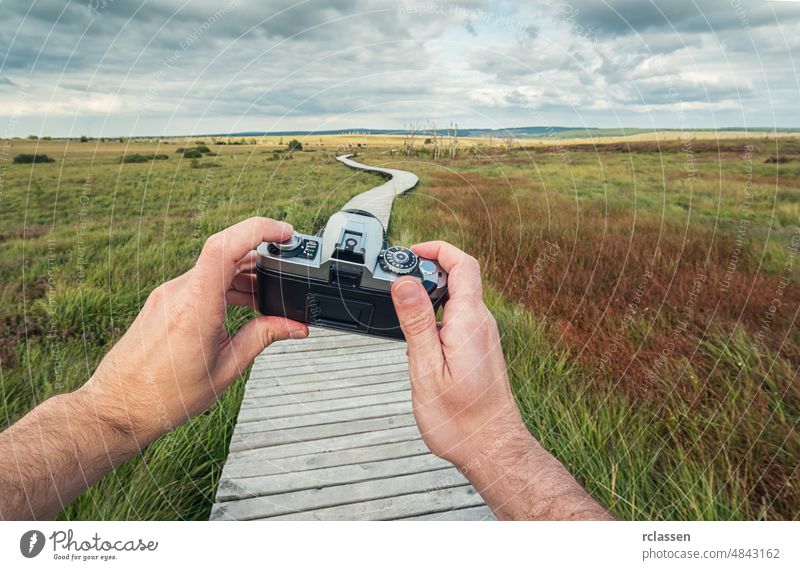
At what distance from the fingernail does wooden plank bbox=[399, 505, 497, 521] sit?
0.60m

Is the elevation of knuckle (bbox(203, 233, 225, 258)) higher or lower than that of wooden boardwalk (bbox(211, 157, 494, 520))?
higher

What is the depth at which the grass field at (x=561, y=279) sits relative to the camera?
108 cm

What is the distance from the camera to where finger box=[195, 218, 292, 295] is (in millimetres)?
849

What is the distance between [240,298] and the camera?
111cm

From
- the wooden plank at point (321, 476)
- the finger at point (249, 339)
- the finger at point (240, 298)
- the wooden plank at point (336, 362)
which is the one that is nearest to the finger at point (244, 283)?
the finger at point (240, 298)

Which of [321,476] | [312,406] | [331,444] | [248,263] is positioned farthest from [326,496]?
[248,263]

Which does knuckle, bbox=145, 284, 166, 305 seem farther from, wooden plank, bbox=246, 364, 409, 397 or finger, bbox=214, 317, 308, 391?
wooden plank, bbox=246, 364, 409, 397

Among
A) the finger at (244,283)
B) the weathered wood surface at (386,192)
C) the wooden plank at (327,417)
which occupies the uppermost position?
the weathered wood surface at (386,192)

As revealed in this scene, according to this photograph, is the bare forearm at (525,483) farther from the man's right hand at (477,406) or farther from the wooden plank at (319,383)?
the wooden plank at (319,383)

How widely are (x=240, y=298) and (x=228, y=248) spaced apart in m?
0.28

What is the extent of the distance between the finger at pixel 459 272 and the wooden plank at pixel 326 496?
0.58 m

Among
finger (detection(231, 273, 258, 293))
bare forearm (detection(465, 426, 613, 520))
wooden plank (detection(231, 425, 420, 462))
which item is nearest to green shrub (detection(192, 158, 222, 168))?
finger (detection(231, 273, 258, 293))

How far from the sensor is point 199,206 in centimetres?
152
